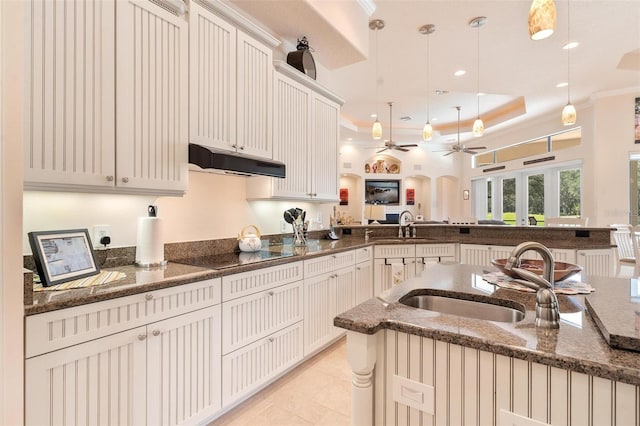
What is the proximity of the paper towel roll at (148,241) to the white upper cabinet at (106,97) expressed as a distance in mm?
188

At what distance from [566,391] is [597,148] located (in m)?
6.65

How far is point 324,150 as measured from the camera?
3424 millimetres

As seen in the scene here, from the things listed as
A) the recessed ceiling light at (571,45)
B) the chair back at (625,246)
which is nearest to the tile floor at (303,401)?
the recessed ceiling light at (571,45)

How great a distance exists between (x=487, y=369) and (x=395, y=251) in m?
2.89

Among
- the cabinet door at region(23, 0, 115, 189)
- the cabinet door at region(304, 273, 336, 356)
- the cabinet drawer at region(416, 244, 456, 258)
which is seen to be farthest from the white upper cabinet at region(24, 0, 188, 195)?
the cabinet drawer at region(416, 244, 456, 258)

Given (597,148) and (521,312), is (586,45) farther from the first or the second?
(521,312)

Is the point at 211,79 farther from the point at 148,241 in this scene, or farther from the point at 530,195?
the point at 530,195

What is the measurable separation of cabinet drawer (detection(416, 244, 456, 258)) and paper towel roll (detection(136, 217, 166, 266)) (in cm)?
293

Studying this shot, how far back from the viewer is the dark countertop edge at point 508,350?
71 centimetres

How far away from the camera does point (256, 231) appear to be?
9.07 feet

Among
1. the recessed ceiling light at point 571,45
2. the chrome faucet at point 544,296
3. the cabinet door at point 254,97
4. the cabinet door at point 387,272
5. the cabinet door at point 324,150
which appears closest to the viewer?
the chrome faucet at point 544,296

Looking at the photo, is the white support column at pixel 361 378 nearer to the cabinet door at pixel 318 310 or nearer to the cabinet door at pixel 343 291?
the cabinet door at pixel 318 310

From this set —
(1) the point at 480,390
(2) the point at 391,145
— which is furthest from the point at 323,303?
(2) the point at 391,145

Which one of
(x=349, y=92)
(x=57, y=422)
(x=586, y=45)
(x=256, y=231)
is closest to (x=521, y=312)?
(x=57, y=422)
